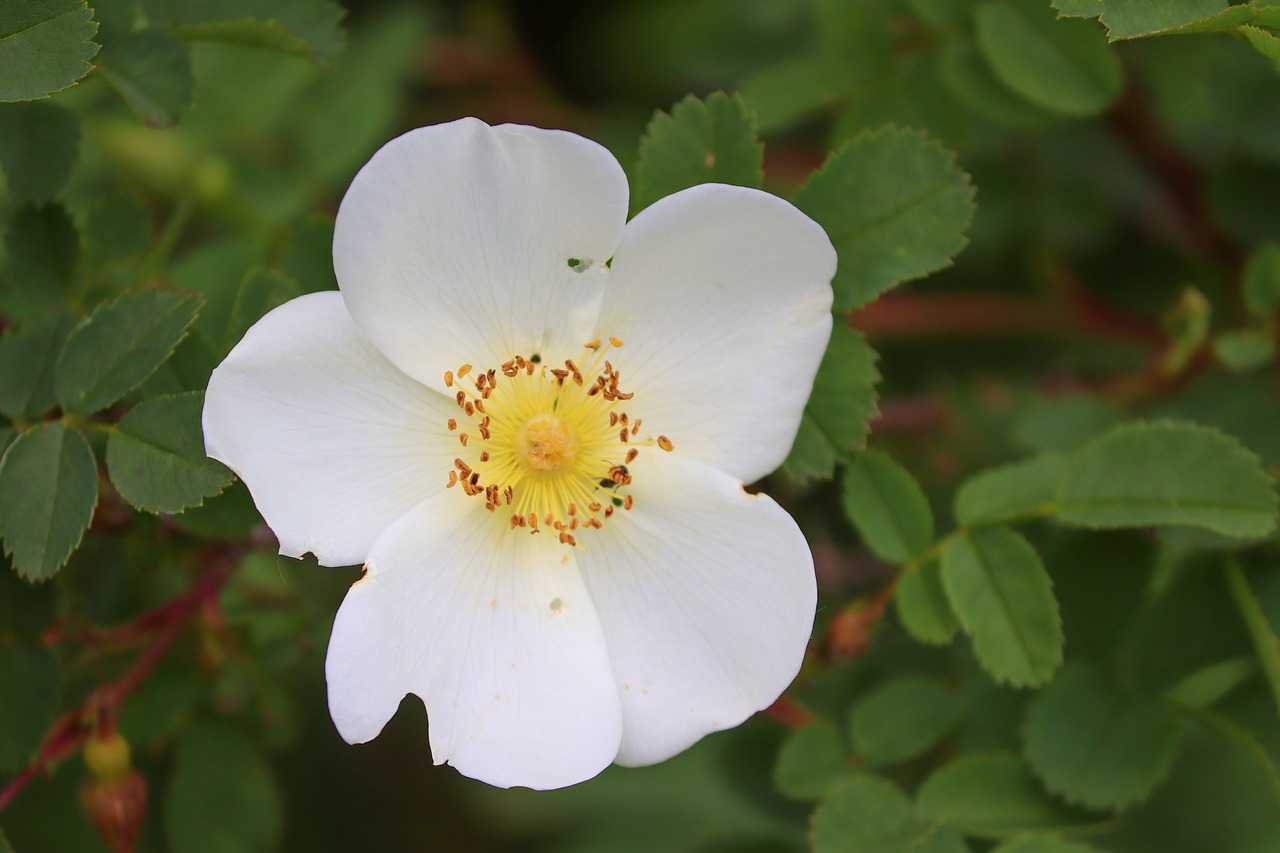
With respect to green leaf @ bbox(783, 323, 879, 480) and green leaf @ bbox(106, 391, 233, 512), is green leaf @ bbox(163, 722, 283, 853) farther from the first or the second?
green leaf @ bbox(783, 323, 879, 480)

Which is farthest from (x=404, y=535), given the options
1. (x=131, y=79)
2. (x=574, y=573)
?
(x=131, y=79)

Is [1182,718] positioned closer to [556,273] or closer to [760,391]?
[760,391]

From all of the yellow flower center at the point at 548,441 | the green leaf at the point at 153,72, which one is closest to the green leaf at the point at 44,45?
the green leaf at the point at 153,72

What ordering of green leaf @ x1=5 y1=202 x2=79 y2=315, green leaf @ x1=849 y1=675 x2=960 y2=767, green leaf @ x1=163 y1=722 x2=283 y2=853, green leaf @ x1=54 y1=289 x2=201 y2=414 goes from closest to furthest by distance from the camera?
green leaf @ x1=54 y1=289 x2=201 y2=414
green leaf @ x1=5 y1=202 x2=79 y2=315
green leaf @ x1=849 y1=675 x2=960 y2=767
green leaf @ x1=163 y1=722 x2=283 y2=853

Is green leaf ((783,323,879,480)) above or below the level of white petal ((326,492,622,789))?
above

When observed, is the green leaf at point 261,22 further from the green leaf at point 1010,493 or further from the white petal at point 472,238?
the green leaf at point 1010,493

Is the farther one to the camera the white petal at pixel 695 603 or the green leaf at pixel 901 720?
the green leaf at pixel 901 720

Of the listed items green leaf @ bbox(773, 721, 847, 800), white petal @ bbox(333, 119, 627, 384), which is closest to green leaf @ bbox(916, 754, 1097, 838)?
green leaf @ bbox(773, 721, 847, 800)
